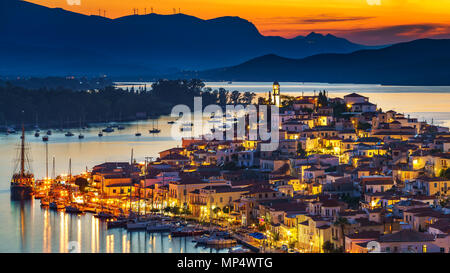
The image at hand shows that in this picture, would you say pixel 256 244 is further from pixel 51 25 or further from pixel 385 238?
pixel 51 25

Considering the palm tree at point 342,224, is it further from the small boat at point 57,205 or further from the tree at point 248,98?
the tree at point 248,98

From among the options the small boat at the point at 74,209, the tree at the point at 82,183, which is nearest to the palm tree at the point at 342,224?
the small boat at the point at 74,209

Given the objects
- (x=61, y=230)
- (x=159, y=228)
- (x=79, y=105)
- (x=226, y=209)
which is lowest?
(x=61, y=230)

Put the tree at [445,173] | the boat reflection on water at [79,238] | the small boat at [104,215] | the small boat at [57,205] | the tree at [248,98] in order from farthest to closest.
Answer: the tree at [248,98] → the small boat at [57,205] → the small boat at [104,215] → the tree at [445,173] → the boat reflection on water at [79,238]

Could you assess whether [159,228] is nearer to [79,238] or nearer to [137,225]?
[137,225]

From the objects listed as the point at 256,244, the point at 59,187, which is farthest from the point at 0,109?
the point at 256,244

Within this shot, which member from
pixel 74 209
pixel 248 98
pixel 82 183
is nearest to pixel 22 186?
pixel 82 183

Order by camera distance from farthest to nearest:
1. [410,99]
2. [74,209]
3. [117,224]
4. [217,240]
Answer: [410,99]
[74,209]
[117,224]
[217,240]
